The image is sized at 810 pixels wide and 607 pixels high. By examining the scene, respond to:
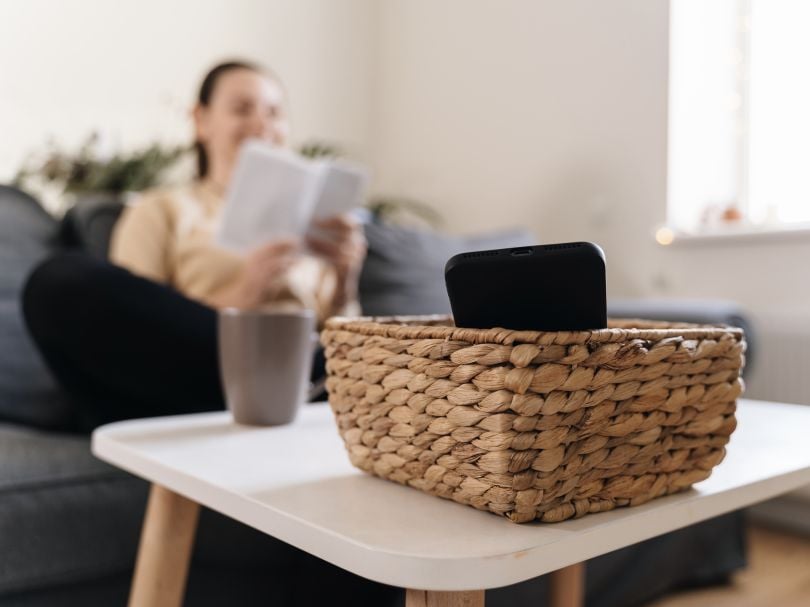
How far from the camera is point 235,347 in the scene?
70cm

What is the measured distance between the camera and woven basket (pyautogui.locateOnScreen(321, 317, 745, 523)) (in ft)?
1.28

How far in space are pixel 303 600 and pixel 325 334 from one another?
54 cm

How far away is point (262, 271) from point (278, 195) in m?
0.14

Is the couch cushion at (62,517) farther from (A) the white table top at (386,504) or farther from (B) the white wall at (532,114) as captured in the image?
(B) the white wall at (532,114)

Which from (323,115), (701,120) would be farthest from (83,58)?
(701,120)

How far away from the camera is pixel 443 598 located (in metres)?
0.39

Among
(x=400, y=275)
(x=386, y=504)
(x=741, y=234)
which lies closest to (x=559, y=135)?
(x=741, y=234)

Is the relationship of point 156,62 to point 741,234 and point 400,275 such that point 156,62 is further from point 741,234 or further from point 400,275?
point 741,234

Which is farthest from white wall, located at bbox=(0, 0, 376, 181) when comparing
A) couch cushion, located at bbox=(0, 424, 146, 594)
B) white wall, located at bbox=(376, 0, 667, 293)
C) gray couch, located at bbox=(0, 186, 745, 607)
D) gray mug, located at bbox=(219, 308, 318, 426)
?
gray mug, located at bbox=(219, 308, 318, 426)

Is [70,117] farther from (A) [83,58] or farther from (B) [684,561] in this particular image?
(B) [684,561]

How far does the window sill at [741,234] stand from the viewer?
6.23 feet

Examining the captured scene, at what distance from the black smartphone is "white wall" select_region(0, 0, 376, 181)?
2254mm

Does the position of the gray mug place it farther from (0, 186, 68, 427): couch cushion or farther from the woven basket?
(0, 186, 68, 427): couch cushion

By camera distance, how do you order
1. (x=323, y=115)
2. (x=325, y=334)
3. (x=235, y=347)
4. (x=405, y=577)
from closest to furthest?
1. (x=405, y=577)
2. (x=325, y=334)
3. (x=235, y=347)
4. (x=323, y=115)
